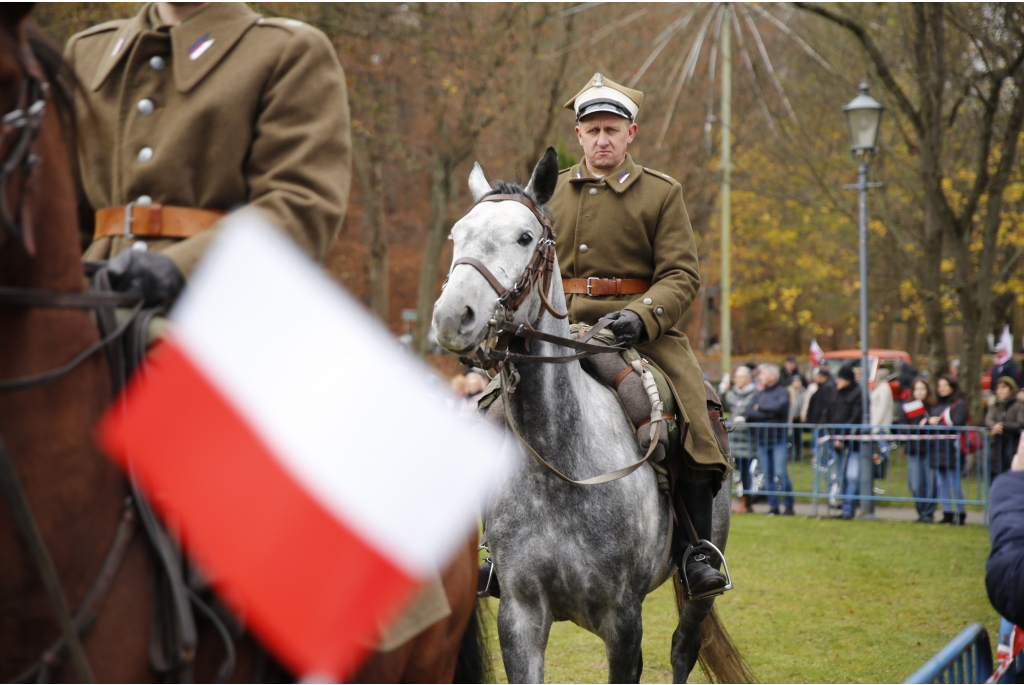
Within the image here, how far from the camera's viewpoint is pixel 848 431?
50.4ft

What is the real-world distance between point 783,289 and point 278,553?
3064cm

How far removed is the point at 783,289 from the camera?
31.4 m

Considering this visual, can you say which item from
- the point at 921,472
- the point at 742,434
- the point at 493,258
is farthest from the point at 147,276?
the point at 742,434

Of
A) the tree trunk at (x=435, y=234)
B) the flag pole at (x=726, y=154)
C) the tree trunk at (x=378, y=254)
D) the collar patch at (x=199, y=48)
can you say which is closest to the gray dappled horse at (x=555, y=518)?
the collar patch at (x=199, y=48)

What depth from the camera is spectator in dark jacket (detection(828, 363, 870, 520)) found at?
1507cm

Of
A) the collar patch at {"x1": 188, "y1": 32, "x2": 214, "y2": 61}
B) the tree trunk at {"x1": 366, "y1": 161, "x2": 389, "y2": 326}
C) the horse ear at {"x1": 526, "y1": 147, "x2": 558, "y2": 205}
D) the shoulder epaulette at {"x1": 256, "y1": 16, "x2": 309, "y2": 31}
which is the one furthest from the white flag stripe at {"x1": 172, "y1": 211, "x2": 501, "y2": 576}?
the tree trunk at {"x1": 366, "y1": 161, "x2": 389, "y2": 326}

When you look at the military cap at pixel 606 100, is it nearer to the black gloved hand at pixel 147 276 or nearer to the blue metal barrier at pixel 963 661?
the blue metal barrier at pixel 963 661

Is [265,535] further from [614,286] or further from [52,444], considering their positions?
[614,286]

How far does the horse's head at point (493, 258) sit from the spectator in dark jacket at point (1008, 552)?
190 centimetres

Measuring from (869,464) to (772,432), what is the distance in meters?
1.56

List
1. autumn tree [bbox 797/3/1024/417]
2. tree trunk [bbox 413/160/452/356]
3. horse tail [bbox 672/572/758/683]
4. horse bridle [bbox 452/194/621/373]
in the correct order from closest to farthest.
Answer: horse bridle [bbox 452/194/621/373] < horse tail [bbox 672/572/758/683] < autumn tree [bbox 797/3/1024/417] < tree trunk [bbox 413/160/452/356]

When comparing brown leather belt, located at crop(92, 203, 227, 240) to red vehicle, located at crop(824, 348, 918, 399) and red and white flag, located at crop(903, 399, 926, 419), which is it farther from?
red vehicle, located at crop(824, 348, 918, 399)

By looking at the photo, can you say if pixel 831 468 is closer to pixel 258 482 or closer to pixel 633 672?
pixel 633 672

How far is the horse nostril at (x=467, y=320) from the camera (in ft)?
13.1
